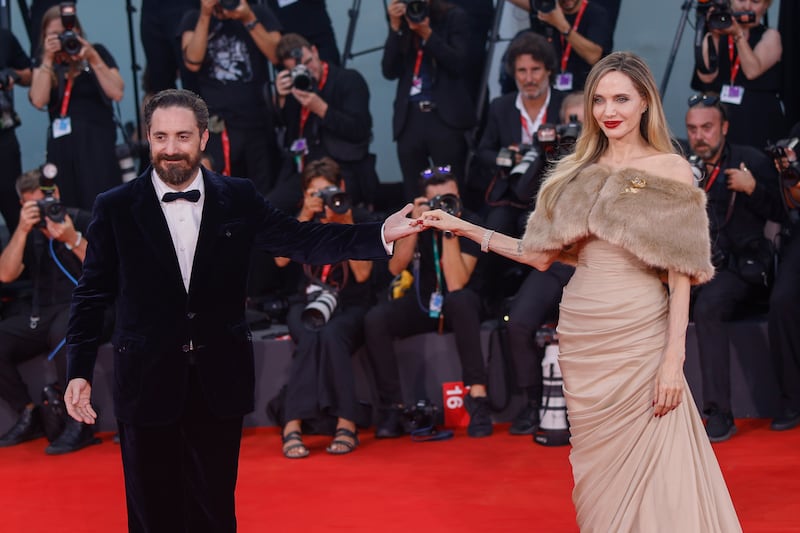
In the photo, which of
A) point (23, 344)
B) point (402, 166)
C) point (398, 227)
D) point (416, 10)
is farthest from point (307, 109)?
point (398, 227)

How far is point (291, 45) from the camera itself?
6.69 m

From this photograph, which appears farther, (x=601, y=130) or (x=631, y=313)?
(x=601, y=130)

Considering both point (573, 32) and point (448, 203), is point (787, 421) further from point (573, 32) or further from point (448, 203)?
point (573, 32)

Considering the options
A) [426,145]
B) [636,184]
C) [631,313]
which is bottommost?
[631,313]

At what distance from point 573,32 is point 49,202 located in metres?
3.17

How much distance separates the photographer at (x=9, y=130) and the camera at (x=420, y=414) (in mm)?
2827

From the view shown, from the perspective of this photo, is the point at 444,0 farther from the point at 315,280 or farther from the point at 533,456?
the point at 533,456

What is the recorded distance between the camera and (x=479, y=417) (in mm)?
5926

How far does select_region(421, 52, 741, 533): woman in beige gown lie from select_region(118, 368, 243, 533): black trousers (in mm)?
1090

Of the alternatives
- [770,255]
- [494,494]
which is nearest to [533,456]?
[494,494]

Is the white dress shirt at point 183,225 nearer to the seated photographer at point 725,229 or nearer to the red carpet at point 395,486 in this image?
the red carpet at point 395,486

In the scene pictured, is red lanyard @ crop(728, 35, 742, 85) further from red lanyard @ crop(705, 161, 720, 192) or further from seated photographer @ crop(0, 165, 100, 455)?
seated photographer @ crop(0, 165, 100, 455)

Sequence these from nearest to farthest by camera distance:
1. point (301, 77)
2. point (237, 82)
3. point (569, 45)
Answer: point (301, 77), point (569, 45), point (237, 82)

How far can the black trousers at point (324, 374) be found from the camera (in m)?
5.84
